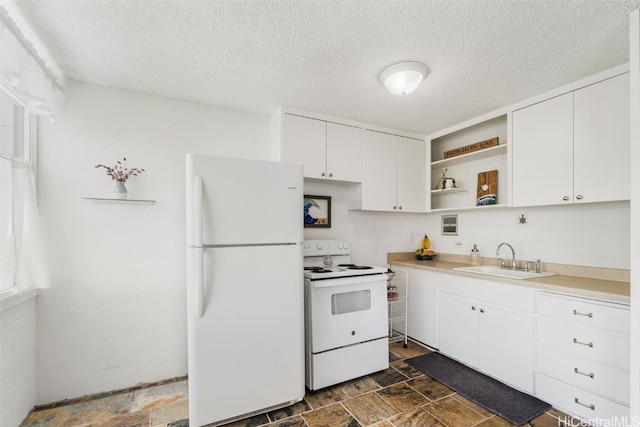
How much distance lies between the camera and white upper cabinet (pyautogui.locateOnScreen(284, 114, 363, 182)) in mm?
2703

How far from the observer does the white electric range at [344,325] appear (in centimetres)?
229

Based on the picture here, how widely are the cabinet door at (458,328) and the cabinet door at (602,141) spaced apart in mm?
1210

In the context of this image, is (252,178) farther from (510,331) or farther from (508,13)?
(510,331)

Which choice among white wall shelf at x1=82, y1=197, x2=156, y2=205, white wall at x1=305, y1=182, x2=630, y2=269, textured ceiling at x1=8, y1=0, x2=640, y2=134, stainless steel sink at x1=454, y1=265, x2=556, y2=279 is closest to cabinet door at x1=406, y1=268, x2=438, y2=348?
stainless steel sink at x1=454, y1=265, x2=556, y2=279

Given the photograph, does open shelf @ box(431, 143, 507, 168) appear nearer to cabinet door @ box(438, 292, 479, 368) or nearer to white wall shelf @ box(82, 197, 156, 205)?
cabinet door @ box(438, 292, 479, 368)

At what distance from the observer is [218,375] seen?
1.86 metres

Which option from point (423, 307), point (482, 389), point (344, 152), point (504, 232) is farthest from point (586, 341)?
point (344, 152)

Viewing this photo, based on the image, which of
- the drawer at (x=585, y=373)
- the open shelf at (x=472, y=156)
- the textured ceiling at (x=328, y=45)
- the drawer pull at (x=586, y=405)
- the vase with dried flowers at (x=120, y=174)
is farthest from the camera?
the open shelf at (x=472, y=156)

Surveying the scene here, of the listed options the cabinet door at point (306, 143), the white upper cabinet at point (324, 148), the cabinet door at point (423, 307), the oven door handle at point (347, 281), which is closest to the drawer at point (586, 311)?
the cabinet door at point (423, 307)

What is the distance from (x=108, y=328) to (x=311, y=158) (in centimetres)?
216

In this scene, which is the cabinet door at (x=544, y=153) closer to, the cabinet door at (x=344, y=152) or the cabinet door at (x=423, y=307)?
the cabinet door at (x=423, y=307)

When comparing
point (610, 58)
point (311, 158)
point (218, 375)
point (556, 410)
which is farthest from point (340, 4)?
point (556, 410)

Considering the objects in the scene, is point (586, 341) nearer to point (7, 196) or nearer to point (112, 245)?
point (112, 245)

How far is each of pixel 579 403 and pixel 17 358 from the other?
11.8 feet
